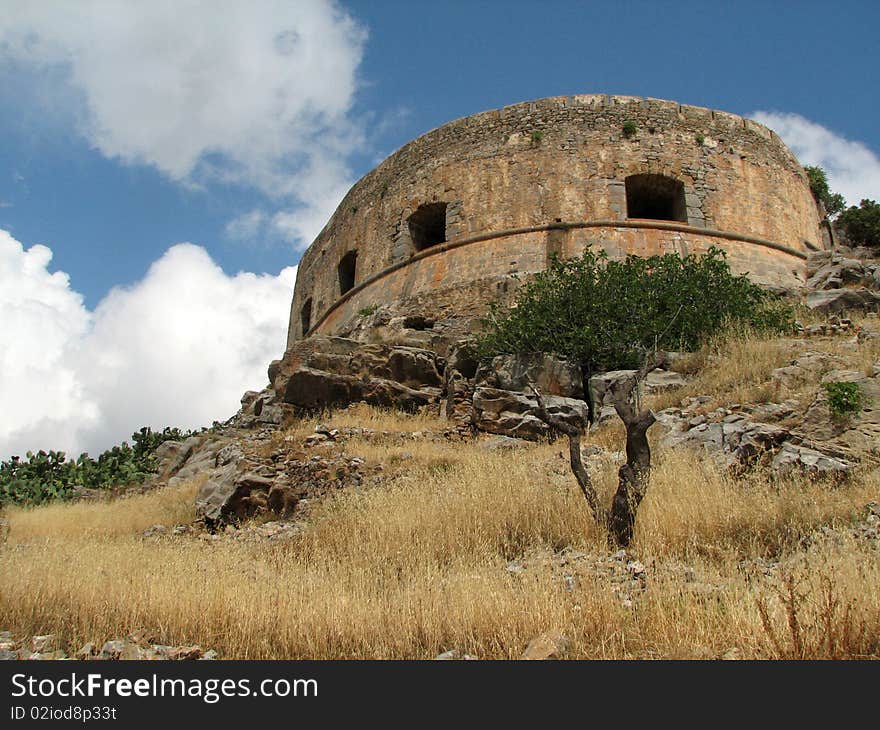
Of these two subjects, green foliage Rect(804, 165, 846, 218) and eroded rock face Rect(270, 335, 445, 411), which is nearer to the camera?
eroded rock face Rect(270, 335, 445, 411)

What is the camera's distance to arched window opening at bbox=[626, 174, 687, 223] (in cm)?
1318

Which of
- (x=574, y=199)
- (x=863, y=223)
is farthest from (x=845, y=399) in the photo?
(x=863, y=223)

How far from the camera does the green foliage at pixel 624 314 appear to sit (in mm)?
9305

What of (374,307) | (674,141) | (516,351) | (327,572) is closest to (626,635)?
(327,572)

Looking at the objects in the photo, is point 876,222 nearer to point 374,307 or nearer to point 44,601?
point 374,307

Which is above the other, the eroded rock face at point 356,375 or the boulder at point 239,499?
the eroded rock face at point 356,375

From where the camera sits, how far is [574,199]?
1291 cm

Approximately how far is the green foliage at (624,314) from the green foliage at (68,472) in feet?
19.5

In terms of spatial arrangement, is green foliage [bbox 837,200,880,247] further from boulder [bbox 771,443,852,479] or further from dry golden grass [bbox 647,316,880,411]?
boulder [bbox 771,443,852,479]

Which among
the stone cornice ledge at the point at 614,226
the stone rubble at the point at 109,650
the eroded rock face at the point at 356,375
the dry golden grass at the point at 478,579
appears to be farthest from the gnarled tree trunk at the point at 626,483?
the stone cornice ledge at the point at 614,226

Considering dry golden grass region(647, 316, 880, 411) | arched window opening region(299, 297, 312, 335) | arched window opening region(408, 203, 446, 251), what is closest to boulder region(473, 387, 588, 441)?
dry golden grass region(647, 316, 880, 411)

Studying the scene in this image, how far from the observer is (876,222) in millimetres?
15219

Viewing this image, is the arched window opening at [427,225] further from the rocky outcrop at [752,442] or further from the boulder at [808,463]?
the boulder at [808,463]

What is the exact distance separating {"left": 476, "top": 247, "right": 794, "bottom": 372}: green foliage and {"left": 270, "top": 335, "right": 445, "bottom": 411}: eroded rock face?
0.93m
